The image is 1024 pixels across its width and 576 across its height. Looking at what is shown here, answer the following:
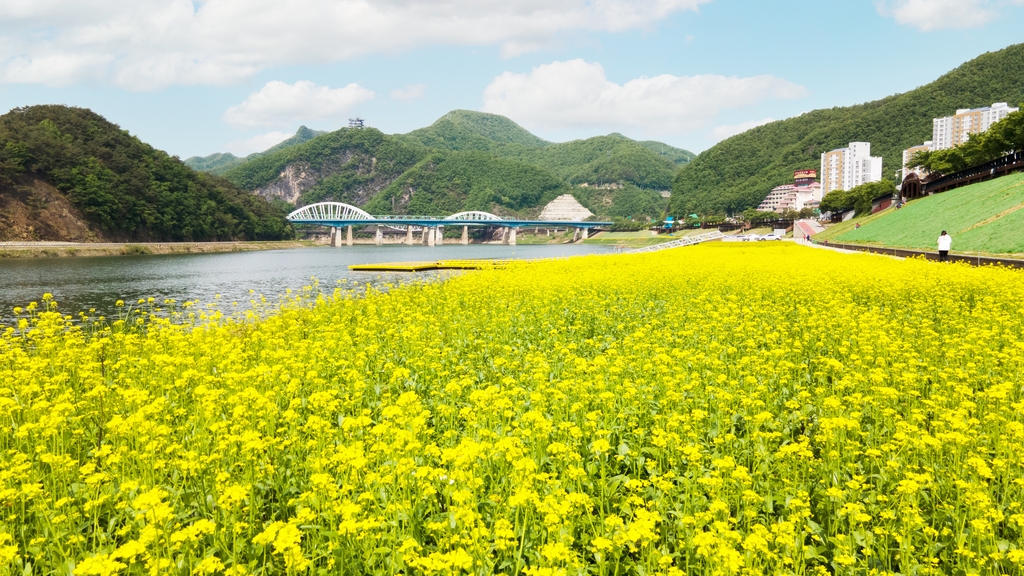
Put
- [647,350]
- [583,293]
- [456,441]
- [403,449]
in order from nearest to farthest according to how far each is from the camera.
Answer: [403,449] → [456,441] → [647,350] → [583,293]

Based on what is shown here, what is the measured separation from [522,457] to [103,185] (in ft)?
285

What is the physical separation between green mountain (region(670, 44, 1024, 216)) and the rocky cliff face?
480 ft

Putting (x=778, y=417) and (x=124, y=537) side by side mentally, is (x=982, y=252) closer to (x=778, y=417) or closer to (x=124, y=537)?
(x=778, y=417)

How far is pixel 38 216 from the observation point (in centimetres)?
6406

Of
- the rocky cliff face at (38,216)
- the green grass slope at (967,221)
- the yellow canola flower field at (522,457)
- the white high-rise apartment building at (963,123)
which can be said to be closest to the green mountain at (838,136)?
the white high-rise apartment building at (963,123)

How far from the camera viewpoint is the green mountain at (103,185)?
212 ft

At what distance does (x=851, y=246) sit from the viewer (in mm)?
40844

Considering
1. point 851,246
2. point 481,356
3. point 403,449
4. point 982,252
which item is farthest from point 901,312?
point 851,246

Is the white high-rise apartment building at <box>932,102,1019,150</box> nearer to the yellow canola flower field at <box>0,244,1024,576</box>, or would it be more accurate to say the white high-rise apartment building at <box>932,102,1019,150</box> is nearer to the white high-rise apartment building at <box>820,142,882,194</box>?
the white high-rise apartment building at <box>820,142,882,194</box>

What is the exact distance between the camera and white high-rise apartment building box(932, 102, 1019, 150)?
129m

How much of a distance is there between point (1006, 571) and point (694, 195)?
188 meters

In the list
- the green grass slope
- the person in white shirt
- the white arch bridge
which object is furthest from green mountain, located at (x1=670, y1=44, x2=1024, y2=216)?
the person in white shirt

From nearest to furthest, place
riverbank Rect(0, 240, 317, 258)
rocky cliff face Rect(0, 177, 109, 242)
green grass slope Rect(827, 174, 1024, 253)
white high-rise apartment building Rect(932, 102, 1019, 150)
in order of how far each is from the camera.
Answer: green grass slope Rect(827, 174, 1024, 253) → riverbank Rect(0, 240, 317, 258) → rocky cliff face Rect(0, 177, 109, 242) → white high-rise apartment building Rect(932, 102, 1019, 150)

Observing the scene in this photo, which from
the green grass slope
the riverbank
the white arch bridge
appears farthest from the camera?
the white arch bridge
